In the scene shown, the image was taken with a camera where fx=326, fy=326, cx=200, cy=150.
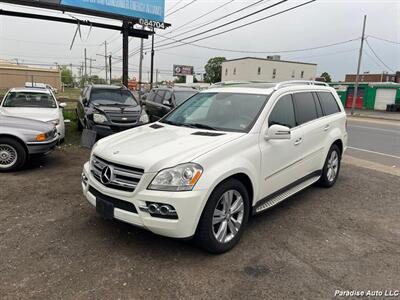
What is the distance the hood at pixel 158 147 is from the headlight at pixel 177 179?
0.19 ft

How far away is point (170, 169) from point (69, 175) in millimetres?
3736

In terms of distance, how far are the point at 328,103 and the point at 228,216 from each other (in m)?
3.34

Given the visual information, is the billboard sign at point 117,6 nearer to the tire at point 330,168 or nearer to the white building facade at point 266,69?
the tire at point 330,168

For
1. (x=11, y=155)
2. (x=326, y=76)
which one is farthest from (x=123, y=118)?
(x=326, y=76)

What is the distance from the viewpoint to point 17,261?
3.17 meters

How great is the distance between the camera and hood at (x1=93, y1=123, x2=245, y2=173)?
10.2ft

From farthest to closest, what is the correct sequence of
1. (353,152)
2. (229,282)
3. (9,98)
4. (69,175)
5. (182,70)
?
(182,70) → (353,152) → (9,98) → (69,175) → (229,282)

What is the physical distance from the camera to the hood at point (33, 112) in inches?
320

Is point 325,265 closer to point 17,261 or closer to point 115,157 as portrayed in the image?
point 115,157

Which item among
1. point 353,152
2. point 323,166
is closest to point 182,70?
point 353,152

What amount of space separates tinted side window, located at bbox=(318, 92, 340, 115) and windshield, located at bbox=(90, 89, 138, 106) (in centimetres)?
610

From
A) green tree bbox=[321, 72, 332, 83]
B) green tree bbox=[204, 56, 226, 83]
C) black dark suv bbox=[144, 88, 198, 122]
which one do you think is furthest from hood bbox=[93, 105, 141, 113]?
green tree bbox=[321, 72, 332, 83]

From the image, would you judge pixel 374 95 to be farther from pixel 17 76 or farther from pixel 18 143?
pixel 17 76

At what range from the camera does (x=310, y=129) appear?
15.8ft
